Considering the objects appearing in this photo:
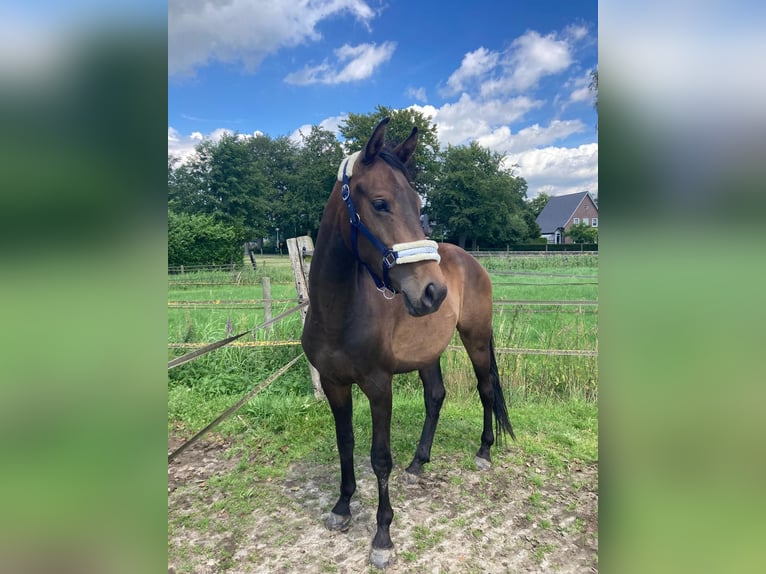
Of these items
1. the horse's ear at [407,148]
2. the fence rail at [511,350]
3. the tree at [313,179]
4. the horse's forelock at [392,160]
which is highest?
the tree at [313,179]

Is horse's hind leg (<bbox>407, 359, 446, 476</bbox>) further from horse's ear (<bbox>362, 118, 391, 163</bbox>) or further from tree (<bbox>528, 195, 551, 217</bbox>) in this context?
tree (<bbox>528, 195, 551, 217</bbox>)

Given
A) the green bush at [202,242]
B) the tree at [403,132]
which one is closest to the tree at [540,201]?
the tree at [403,132]

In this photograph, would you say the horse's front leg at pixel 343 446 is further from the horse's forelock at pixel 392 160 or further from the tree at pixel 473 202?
the tree at pixel 473 202

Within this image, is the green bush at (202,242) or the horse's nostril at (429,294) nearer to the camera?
the horse's nostril at (429,294)

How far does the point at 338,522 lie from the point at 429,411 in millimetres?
1229

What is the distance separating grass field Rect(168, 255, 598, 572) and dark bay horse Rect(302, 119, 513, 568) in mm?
313

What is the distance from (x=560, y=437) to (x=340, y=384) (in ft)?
8.01

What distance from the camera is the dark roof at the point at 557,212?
44041 mm

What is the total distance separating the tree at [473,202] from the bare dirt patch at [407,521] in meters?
29.6

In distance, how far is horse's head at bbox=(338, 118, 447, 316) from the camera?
5.72ft

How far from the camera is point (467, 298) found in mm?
3482

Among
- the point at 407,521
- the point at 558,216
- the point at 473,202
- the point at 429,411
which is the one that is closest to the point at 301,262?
the point at 429,411
